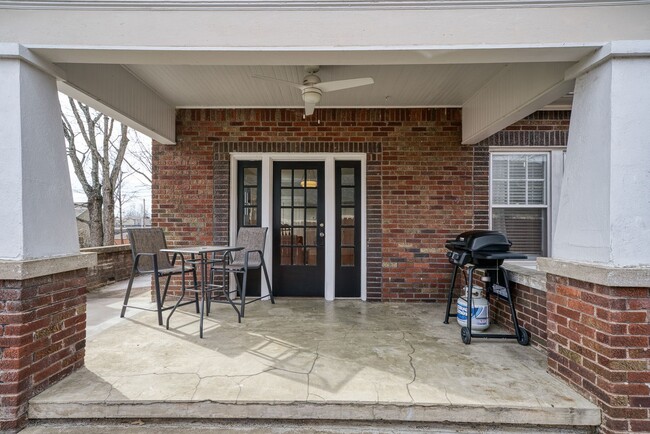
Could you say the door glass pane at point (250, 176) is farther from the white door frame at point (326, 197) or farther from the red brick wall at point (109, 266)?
the red brick wall at point (109, 266)

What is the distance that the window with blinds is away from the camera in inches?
176

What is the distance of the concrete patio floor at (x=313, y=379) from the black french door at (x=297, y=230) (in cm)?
129

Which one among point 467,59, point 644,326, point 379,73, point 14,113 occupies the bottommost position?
point 644,326

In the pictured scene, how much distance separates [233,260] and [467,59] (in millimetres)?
3344

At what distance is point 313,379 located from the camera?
7.39 ft

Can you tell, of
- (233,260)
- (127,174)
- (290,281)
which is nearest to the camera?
(233,260)

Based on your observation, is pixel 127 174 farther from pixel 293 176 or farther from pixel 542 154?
pixel 542 154

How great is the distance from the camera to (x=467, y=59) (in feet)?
7.44

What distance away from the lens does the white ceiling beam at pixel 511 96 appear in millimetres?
2627

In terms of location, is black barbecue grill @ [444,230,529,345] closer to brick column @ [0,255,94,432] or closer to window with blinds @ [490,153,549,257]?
window with blinds @ [490,153,549,257]

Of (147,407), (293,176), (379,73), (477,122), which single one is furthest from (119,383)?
(477,122)

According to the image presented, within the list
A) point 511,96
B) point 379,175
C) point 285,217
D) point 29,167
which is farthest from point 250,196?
point 511,96

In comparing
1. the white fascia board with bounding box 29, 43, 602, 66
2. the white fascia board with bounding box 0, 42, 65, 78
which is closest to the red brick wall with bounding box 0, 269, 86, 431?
the white fascia board with bounding box 0, 42, 65, 78

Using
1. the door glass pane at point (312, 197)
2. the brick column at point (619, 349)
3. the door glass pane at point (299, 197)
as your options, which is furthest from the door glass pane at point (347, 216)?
the brick column at point (619, 349)
